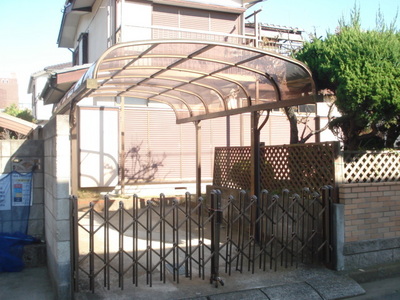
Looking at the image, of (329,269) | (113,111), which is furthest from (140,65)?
(113,111)

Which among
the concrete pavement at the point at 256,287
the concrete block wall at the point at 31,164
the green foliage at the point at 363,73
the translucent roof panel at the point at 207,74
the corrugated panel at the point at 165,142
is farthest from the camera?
the corrugated panel at the point at 165,142

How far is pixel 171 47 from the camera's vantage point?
553cm

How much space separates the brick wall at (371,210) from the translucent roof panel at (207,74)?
1549mm

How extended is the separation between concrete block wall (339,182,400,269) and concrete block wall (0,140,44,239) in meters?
4.37

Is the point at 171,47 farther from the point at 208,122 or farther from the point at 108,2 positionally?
the point at 108,2

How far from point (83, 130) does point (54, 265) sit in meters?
6.73

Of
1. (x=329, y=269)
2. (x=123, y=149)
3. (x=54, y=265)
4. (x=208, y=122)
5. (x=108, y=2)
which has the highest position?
(x=108, y=2)

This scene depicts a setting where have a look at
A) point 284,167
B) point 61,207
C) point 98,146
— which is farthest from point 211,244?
point 98,146

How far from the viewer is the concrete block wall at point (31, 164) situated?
219 inches

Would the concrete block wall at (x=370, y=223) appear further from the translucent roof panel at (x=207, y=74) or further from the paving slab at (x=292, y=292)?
the translucent roof panel at (x=207, y=74)

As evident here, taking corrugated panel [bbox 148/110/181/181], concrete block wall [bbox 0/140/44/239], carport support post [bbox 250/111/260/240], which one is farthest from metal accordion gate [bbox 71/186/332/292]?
corrugated panel [bbox 148/110/181/181]

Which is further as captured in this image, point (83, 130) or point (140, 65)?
point (83, 130)

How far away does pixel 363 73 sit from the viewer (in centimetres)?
589

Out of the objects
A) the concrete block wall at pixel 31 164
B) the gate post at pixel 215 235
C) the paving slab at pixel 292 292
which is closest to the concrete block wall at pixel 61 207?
the concrete block wall at pixel 31 164
